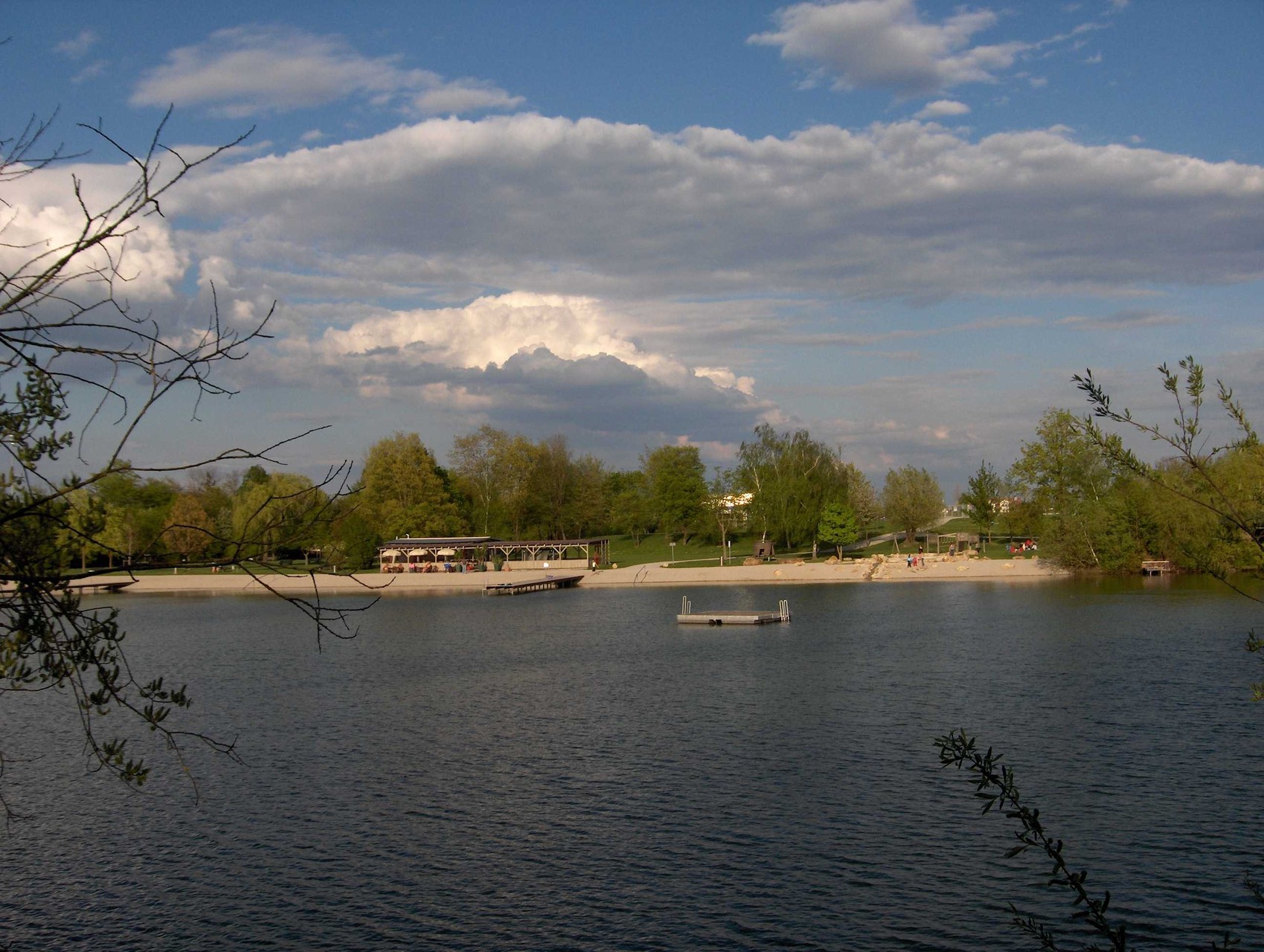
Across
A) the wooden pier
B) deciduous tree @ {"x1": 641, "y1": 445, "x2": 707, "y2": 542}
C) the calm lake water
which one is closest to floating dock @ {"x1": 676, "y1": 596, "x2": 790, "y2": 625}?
the calm lake water

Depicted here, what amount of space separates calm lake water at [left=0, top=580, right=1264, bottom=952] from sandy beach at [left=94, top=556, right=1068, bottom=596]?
38.2 meters

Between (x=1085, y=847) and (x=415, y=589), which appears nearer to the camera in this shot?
(x=1085, y=847)

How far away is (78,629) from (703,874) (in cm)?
1324

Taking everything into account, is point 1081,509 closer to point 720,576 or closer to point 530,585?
point 720,576

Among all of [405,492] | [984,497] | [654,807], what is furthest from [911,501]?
[654,807]

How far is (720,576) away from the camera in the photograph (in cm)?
8362

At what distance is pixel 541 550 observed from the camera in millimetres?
101438

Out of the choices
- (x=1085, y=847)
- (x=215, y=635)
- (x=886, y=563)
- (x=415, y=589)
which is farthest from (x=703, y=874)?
(x=415, y=589)

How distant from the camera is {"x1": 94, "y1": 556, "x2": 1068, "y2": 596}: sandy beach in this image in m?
78.3

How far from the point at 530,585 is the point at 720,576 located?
50.7 ft

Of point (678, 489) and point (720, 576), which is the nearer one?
point (720, 576)

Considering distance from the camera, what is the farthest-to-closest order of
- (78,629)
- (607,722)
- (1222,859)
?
(607,722)
(1222,859)
(78,629)

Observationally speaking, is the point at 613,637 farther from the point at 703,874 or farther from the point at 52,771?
the point at 703,874

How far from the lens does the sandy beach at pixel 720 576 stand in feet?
257
